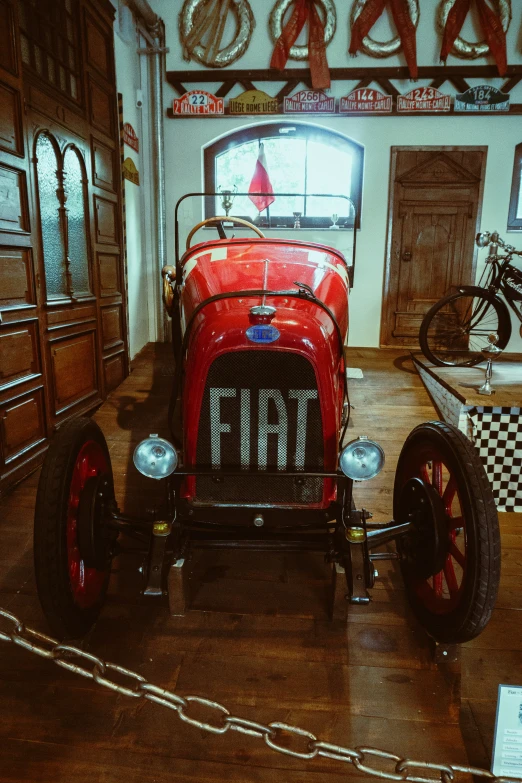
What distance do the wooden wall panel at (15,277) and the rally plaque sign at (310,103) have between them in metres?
3.57

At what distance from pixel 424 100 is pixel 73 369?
4334mm

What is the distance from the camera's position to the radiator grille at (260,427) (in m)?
1.57

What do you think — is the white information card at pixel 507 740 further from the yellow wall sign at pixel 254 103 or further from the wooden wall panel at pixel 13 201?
the yellow wall sign at pixel 254 103

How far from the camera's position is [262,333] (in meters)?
1.50

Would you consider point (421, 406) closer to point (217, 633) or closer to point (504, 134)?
point (217, 633)

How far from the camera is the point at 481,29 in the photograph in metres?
5.02

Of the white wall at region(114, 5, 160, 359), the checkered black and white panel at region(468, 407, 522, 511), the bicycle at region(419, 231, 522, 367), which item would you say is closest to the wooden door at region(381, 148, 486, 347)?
the bicycle at region(419, 231, 522, 367)

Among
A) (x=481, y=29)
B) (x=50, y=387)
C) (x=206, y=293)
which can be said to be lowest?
(x=50, y=387)

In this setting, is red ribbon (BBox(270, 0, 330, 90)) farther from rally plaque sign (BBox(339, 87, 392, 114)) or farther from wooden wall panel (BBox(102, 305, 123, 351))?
wooden wall panel (BBox(102, 305, 123, 351))

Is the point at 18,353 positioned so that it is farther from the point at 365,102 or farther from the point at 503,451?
the point at 365,102

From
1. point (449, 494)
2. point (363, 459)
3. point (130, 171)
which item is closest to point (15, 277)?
point (363, 459)

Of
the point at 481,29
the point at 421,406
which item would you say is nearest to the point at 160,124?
the point at 481,29

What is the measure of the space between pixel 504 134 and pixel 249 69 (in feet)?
8.67

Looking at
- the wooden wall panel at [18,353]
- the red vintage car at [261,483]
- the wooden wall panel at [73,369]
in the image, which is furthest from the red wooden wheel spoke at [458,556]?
the wooden wall panel at [73,369]
